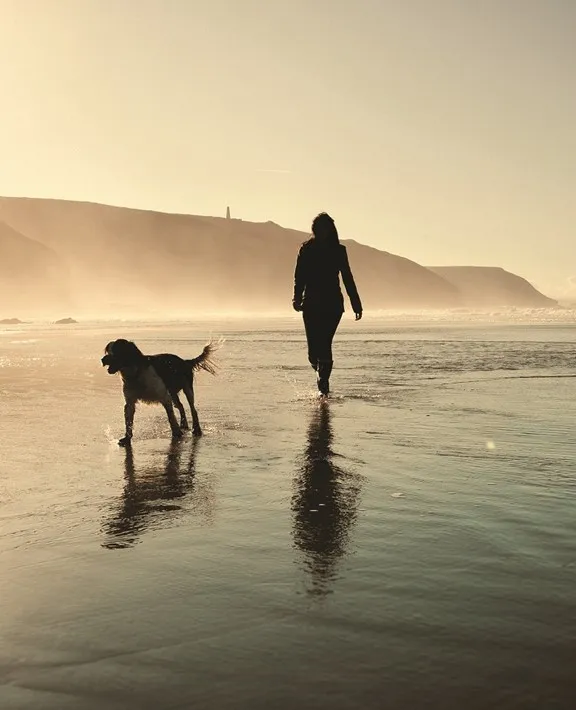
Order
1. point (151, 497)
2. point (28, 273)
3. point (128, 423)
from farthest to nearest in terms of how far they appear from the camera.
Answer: point (28, 273), point (128, 423), point (151, 497)

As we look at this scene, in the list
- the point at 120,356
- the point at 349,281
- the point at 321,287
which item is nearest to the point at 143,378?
the point at 120,356

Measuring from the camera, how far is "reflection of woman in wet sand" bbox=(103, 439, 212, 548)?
3998 millimetres

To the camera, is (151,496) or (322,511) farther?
(151,496)

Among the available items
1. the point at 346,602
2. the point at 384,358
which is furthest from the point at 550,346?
the point at 346,602

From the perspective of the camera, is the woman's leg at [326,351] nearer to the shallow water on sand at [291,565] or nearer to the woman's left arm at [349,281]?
the woman's left arm at [349,281]

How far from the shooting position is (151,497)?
4758mm

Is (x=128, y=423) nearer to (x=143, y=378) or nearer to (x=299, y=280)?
(x=143, y=378)

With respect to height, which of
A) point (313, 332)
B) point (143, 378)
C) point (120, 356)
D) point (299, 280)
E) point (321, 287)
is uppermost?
point (299, 280)

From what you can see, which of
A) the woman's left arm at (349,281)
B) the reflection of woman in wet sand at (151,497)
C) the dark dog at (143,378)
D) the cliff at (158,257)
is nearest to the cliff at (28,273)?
the cliff at (158,257)

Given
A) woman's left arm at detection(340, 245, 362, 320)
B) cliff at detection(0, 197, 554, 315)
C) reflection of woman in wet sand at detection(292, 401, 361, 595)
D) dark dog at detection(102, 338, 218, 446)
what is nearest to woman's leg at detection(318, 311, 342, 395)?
woman's left arm at detection(340, 245, 362, 320)

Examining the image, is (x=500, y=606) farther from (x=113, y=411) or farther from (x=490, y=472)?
(x=113, y=411)

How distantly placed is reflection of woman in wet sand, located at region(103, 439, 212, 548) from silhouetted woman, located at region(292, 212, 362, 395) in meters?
4.37

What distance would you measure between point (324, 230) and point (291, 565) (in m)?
7.29

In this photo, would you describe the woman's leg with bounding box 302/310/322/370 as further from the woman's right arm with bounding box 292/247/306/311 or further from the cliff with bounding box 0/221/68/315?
the cliff with bounding box 0/221/68/315
